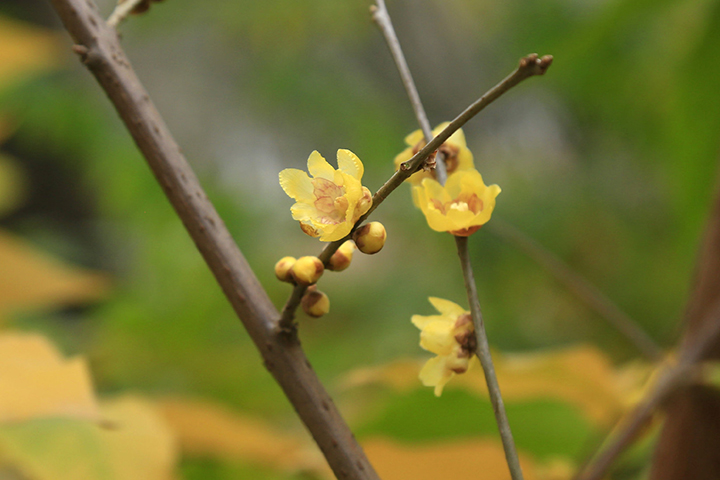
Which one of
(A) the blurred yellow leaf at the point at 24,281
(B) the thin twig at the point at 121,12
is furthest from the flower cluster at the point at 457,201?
(A) the blurred yellow leaf at the point at 24,281

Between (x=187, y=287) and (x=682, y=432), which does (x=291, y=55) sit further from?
(x=682, y=432)

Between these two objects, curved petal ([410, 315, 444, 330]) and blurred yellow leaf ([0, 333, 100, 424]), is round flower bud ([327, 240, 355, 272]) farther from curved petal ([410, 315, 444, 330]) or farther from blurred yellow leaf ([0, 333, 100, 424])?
blurred yellow leaf ([0, 333, 100, 424])

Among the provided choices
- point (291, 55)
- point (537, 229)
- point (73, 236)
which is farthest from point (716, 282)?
point (73, 236)

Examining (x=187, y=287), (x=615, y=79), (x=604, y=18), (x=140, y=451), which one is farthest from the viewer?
(x=615, y=79)

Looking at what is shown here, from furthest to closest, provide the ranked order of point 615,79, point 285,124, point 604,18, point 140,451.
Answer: point 285,124 < point 615,79 < point 604,18 < point 140,451

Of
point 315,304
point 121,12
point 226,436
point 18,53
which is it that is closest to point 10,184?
point 18,53

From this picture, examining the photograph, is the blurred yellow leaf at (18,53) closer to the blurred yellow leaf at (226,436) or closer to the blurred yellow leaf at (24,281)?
the blurred yellow leaf at (24,281)
